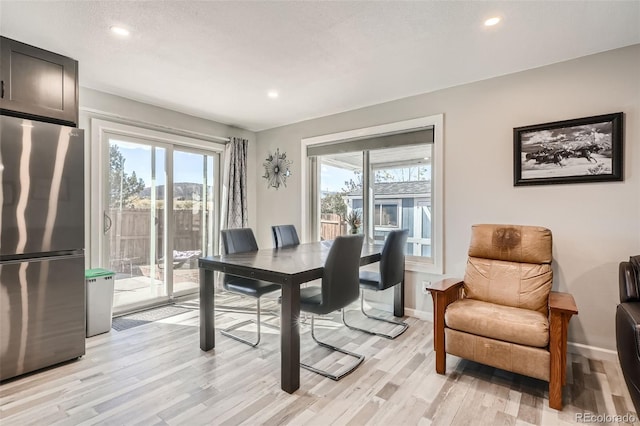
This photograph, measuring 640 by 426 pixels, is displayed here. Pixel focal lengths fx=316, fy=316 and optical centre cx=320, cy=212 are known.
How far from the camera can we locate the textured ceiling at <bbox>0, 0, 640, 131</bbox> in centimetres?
197

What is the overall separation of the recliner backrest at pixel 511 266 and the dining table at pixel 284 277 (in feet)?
2.92

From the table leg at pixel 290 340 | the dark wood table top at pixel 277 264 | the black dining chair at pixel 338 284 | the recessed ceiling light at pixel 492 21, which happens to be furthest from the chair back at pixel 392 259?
the recessed ceiling light at pixel 492 21

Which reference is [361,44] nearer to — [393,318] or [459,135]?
[459,135]

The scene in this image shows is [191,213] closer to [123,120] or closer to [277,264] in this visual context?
[123,120]

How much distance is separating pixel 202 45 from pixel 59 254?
1.91 m

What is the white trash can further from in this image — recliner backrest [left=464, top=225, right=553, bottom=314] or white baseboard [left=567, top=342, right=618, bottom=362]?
white baseboard [left=567, top=342, right=618, bottom=362]

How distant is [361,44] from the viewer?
238 cm

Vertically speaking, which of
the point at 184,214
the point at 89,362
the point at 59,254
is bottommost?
the point at 89,362

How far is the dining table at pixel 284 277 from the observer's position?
206 centimetres

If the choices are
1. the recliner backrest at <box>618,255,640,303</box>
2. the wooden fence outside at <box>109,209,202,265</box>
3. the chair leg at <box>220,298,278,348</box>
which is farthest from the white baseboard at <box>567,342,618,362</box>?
the wooden fence outside at <box>109,209,202,265</box>

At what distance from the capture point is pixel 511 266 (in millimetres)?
2537

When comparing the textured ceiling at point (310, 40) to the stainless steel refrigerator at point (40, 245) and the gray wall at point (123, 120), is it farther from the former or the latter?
the stainless steel refrigerator at point (40, 245)

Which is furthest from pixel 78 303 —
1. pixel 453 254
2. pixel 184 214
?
pixel 453 254

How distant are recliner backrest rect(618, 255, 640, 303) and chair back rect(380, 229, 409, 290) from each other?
1.58 meters
